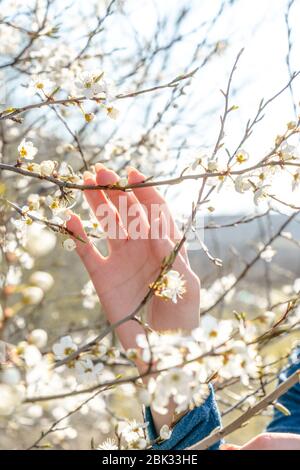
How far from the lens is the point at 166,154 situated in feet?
9.09

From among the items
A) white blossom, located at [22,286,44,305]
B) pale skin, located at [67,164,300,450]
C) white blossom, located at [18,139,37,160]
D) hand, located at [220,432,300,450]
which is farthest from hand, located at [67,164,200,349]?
white blossom, located at [22,286,44,305]

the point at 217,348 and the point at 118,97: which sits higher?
the point at 118,97

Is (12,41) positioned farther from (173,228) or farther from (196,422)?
(196,422)

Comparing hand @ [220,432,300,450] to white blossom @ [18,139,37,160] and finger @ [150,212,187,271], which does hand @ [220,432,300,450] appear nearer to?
finger @ [150,212,187,271]

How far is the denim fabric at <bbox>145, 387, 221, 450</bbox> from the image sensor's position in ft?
4.01

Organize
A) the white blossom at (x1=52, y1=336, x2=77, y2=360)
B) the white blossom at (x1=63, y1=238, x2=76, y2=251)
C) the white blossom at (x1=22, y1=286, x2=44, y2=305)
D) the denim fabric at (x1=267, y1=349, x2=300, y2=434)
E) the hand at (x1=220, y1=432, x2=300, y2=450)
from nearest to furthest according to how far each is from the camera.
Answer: the white blossom at (x1=22, y1=286, x2=44, y2=305) → the hand at (x1=220, y1=432, x2=300, y2=450) → the white blossom at (x1=52, y1=336, x2=77, y2=360) → the white blossom at (x1=63, y1=238, x2=76, y2=251) → the denim fabric at (x1=267, y1=349, x2=300, y2=434)

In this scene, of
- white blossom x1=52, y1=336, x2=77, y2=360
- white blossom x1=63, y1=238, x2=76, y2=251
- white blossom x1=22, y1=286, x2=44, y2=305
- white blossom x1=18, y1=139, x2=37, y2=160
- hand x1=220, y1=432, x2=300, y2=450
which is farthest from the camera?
white blossom x1=18, y1=139, x2=37, y2=160

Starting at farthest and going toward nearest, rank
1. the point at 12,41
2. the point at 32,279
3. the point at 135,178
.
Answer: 1. the point at 12,41
2. the point at 135,178
3. the point at 32,279

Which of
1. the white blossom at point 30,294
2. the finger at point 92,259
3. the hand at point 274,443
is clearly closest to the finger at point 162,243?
the finger at point 92,259

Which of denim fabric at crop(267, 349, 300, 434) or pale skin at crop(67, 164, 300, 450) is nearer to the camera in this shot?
pale skin at crop(67, 164, 300, 450)

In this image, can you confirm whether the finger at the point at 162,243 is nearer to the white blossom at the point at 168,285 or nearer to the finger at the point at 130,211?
the finger at the point at 130,211

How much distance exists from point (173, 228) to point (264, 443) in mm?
531

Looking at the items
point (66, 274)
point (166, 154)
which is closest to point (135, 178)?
point (166, 154)

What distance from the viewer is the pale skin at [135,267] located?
130 cm
